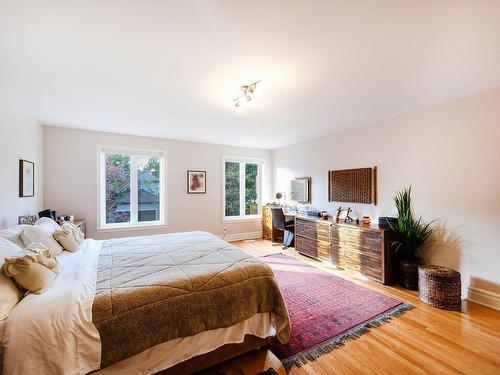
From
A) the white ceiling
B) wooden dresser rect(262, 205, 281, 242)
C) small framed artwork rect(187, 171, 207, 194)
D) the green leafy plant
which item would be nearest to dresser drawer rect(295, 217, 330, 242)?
wooden dresser rect(262, 205, 281, 242)

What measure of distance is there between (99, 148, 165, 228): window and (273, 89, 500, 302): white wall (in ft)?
13.2

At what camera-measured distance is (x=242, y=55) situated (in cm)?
187

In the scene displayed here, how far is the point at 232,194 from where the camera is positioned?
5766mm

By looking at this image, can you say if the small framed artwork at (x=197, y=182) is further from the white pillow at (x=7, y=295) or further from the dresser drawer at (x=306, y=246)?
the white pillow at (x=7, y=295)

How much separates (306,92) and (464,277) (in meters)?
2.88

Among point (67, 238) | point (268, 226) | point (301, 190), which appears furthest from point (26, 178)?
point (301, 190)

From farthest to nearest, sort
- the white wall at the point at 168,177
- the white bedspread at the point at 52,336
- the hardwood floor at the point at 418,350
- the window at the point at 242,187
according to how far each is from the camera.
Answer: the window at the point at 242,187, the white wall at the point at 168,177, the hardwood floor at the point at 418,350, the white bedspread at the point at 52,336

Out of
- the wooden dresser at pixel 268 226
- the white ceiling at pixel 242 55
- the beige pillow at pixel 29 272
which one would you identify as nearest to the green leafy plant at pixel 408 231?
the white ceiling at pixel 242 55

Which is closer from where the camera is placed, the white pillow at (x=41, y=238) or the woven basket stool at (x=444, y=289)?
the white pillow at (x=41, y=238)

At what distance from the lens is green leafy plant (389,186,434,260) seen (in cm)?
300

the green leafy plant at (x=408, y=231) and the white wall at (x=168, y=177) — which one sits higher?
the white wall at (x=168, y=177)

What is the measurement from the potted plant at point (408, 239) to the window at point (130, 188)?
167 inches

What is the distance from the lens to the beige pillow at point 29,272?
1359 millimetres

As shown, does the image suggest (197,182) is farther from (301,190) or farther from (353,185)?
(353,185)
